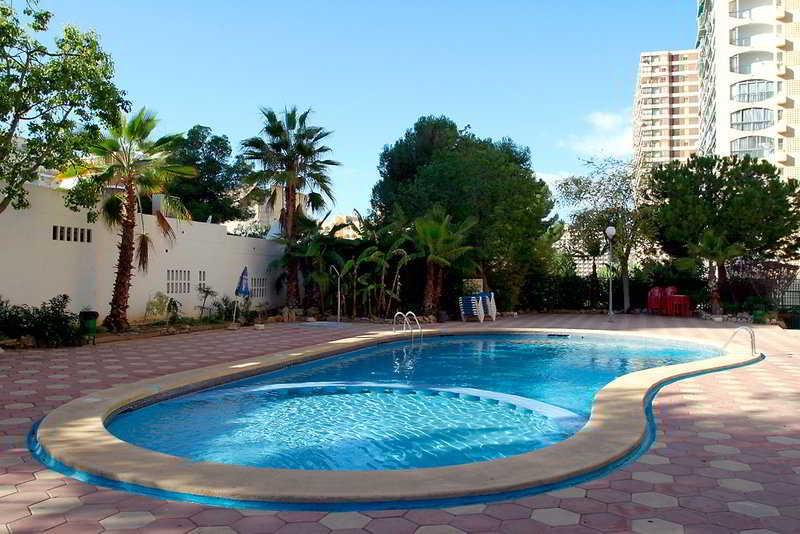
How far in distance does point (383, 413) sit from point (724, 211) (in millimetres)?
21444

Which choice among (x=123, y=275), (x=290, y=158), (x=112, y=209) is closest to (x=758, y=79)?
(x=290, y=158)

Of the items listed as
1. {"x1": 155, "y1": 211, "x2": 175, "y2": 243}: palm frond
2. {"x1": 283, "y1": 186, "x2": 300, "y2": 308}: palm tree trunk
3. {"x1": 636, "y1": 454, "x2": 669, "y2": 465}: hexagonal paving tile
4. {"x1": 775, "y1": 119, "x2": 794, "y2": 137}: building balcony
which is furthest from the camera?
{"x1": 775, "y1": 119, "x2": 794, "y2": 137}: building balcony

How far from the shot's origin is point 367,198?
3256 centimetres

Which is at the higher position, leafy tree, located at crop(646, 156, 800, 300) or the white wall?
leafy tree, located at crop(646, 156, 800, 300)

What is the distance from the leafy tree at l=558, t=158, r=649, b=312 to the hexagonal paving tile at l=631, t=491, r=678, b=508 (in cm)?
2211

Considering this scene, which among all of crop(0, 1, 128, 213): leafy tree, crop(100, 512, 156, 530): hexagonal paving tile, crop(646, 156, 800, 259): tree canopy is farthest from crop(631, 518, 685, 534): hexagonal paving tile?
crop(646, 156, 800, 259): tree canopy

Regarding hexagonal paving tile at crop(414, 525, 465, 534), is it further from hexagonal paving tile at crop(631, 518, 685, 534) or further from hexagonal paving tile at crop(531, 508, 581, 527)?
hexagonal paving tile at crop(631, 518, 685, 534)

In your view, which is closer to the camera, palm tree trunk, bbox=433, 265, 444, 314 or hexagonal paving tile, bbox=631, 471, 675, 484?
hexagonal paving tile, bbox=631, 471, 675, 484

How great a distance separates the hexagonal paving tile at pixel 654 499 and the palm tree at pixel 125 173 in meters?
12.6

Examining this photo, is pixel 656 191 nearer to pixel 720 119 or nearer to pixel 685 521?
pixel 685 521

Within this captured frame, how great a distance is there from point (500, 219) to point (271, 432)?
17185mm

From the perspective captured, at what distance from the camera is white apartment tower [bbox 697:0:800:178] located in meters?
53.5

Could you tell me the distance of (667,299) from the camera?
24469mm

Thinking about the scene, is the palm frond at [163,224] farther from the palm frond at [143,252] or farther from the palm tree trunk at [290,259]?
the palm tree trunk at [290,259]
